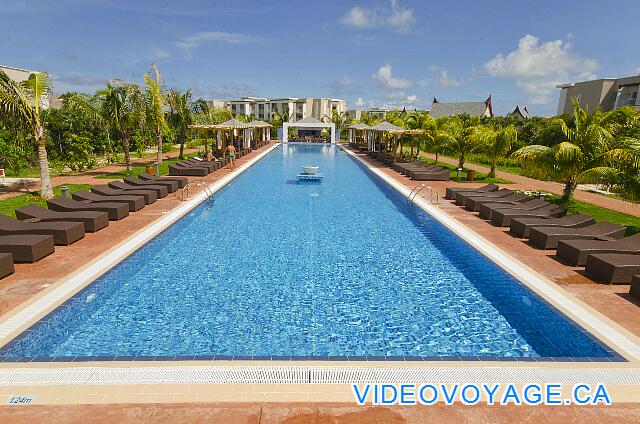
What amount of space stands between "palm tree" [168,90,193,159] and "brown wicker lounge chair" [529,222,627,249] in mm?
24258

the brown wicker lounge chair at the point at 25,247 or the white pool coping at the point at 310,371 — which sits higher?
the brown wicker lounge chair at the point at 25,247

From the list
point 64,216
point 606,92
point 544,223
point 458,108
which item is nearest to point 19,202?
point 64,216

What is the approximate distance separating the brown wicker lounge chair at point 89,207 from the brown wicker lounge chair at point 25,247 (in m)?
2.84

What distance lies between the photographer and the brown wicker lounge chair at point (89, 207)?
10.2m

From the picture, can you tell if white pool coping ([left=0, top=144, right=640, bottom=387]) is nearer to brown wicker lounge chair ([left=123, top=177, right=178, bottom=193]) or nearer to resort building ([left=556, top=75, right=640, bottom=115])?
brown wicker lounge chair ([left=123, top=177, right=178, bottom=193])

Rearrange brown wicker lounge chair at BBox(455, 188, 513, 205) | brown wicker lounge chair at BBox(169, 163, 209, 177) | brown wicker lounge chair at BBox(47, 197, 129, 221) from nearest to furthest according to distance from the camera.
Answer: brown wicker lounge chair at BBox(47, 197, 129, 221) < brown wicker lounge chair at BBox(455, 188, 513, 205) < brown wicker lounge chair at BBox(169, 163, 209, 177)

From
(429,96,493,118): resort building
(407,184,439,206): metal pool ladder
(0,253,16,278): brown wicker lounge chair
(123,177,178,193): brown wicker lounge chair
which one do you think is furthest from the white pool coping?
(429,96,493,118): resort building

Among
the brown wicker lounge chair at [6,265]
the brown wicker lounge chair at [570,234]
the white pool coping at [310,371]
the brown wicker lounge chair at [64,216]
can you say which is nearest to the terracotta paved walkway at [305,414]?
the white pool coping at [310,371]

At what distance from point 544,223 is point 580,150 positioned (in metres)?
4.60

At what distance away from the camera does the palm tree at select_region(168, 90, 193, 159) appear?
88.3 ft

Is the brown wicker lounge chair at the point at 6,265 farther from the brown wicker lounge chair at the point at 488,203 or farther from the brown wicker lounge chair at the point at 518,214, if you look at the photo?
the brown wicker lounge chair at the point at 488,203

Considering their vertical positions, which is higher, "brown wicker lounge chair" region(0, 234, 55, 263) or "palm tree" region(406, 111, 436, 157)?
"palm tree" region(406, 111, 436, 157)

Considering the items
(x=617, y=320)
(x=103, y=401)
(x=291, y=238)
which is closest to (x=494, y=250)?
(x=617, y=320)

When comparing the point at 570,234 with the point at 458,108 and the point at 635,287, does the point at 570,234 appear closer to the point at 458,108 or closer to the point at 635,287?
the point at 635,287
